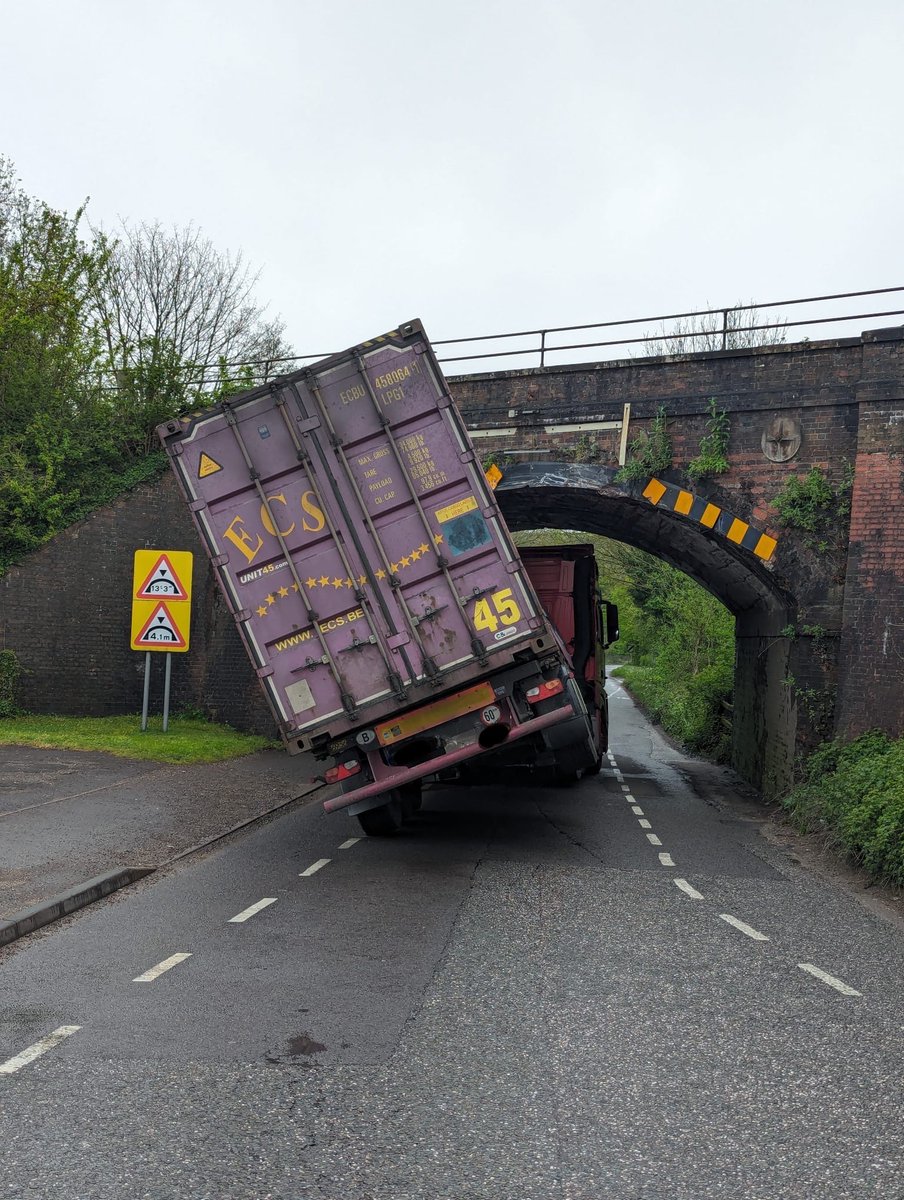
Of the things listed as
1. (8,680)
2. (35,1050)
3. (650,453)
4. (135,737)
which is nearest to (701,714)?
(650,453)

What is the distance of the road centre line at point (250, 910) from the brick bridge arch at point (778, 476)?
8595 mm

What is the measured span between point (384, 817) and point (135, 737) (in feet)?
21.8

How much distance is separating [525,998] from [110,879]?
3.76 metres

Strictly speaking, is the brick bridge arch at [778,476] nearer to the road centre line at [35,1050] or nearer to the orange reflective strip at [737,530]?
the orange reflective strip at [737,530]

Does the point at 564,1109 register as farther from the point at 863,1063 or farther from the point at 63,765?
the point at 63,765

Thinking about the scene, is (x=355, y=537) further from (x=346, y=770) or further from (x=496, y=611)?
(x=346, y=770)

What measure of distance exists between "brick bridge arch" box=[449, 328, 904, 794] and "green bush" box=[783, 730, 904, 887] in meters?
0.58

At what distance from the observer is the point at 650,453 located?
48.1 ft

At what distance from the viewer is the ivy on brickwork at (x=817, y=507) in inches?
539

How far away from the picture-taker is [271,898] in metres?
7.53

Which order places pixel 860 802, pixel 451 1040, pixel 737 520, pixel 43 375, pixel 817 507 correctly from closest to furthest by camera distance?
pixel 451 1040, pixel 860 802, pixel 817 507, pixel 737 520, pixel 43 375

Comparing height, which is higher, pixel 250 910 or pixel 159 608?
pixel 159 608

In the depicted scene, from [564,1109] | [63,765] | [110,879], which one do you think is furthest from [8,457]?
[564,1109]

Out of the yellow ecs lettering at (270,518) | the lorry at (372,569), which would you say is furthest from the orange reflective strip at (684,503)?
the yellow ecs lettering at (270,518)
